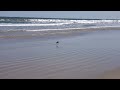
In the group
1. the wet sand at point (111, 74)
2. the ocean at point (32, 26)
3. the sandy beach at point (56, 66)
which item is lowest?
the wet sand at point (111, 74)

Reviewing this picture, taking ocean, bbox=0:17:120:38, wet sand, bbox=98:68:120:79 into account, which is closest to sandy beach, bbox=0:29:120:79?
wet sand, bbox=98:68:120:79

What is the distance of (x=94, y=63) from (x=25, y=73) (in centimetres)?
205

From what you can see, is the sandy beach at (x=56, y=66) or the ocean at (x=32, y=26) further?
the ocean at (x=32, y=26)

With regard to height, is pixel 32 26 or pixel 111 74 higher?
pixel 32 26

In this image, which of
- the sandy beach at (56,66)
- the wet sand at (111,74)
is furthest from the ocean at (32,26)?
the wet sand at (111,74)

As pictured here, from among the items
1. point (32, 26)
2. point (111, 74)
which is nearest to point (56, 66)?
point (111, 74)

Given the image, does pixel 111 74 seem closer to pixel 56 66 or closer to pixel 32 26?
pixel 56 66

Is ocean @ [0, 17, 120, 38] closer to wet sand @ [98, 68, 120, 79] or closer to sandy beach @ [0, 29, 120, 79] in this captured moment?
sandy beach @ [0, 29, 120, 79]

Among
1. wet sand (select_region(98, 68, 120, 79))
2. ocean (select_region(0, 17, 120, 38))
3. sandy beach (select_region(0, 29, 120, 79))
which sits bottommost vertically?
wet sand (select_region(98, 68, 120, 79))

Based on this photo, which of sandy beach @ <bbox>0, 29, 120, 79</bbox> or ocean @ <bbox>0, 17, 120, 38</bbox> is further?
ocean @ <bbox>0, 17, 120, 38</bbox>

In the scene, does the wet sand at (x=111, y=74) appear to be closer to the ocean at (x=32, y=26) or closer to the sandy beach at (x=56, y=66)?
the sandy beach at (x=56, y=66)
